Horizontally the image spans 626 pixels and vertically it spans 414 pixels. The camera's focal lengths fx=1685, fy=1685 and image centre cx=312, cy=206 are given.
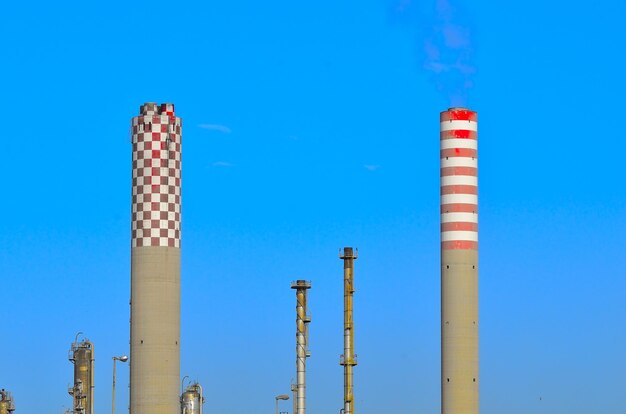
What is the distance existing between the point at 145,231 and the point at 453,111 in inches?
724

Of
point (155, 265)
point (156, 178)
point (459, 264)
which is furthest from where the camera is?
point (459, 264)

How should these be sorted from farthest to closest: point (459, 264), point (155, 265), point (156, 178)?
point (459, 264) → point (156, 178) → point (155, 265)

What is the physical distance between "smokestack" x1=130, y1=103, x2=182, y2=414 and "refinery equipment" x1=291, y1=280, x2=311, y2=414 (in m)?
11.5

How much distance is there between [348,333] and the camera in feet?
319

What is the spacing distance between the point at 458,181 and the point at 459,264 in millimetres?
4595

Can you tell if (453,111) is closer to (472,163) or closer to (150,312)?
(472,163)

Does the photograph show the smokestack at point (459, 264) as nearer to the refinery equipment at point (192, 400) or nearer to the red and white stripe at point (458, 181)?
the red and white stripe at point (458, 181)

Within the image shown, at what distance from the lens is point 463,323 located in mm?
92875

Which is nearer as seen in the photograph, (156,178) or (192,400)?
(156,178)

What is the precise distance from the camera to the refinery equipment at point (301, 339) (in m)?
102

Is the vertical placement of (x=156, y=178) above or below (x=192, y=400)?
above

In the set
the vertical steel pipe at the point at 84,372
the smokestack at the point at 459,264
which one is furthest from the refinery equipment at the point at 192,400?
the smokestack at the point at 459,264

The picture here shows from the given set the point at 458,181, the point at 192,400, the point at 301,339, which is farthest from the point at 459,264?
the point at 192,400

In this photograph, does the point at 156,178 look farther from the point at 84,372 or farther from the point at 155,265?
the point at 84,372
